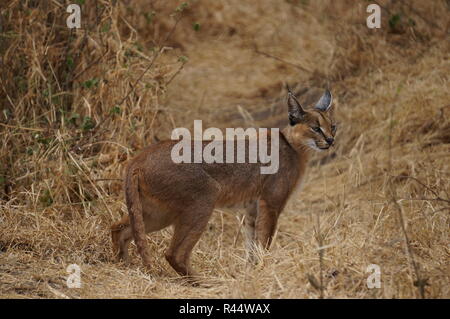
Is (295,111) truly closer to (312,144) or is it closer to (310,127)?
(310,127)

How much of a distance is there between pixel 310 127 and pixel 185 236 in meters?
1.58

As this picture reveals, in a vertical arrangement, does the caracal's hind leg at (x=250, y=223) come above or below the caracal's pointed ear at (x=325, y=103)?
below

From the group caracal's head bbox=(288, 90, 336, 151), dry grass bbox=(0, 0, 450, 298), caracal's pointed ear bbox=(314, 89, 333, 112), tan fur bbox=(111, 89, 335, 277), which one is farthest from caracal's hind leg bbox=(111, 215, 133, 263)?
caracal's pointed ear bbox=(314, 89, 333, 112)

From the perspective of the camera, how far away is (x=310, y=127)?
21.9ft

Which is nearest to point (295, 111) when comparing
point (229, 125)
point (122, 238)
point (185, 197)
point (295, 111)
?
point (295, 111)

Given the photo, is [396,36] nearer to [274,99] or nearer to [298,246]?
[274,99]

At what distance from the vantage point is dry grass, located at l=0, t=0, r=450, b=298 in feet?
17.8

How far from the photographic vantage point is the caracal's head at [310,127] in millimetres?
6660

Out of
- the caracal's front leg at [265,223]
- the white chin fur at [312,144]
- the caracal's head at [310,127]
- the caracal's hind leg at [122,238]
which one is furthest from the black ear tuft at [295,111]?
the caracal's hind leg at [122,238]

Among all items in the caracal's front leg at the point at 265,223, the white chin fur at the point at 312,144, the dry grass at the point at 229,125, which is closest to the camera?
the dry grass at the point at 229,125

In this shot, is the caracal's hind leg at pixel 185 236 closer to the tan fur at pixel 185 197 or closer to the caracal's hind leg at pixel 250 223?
the tan fur at pixel 185 197

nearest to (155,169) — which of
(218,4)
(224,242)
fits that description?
(224,242)

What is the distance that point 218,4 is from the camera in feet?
40.5
